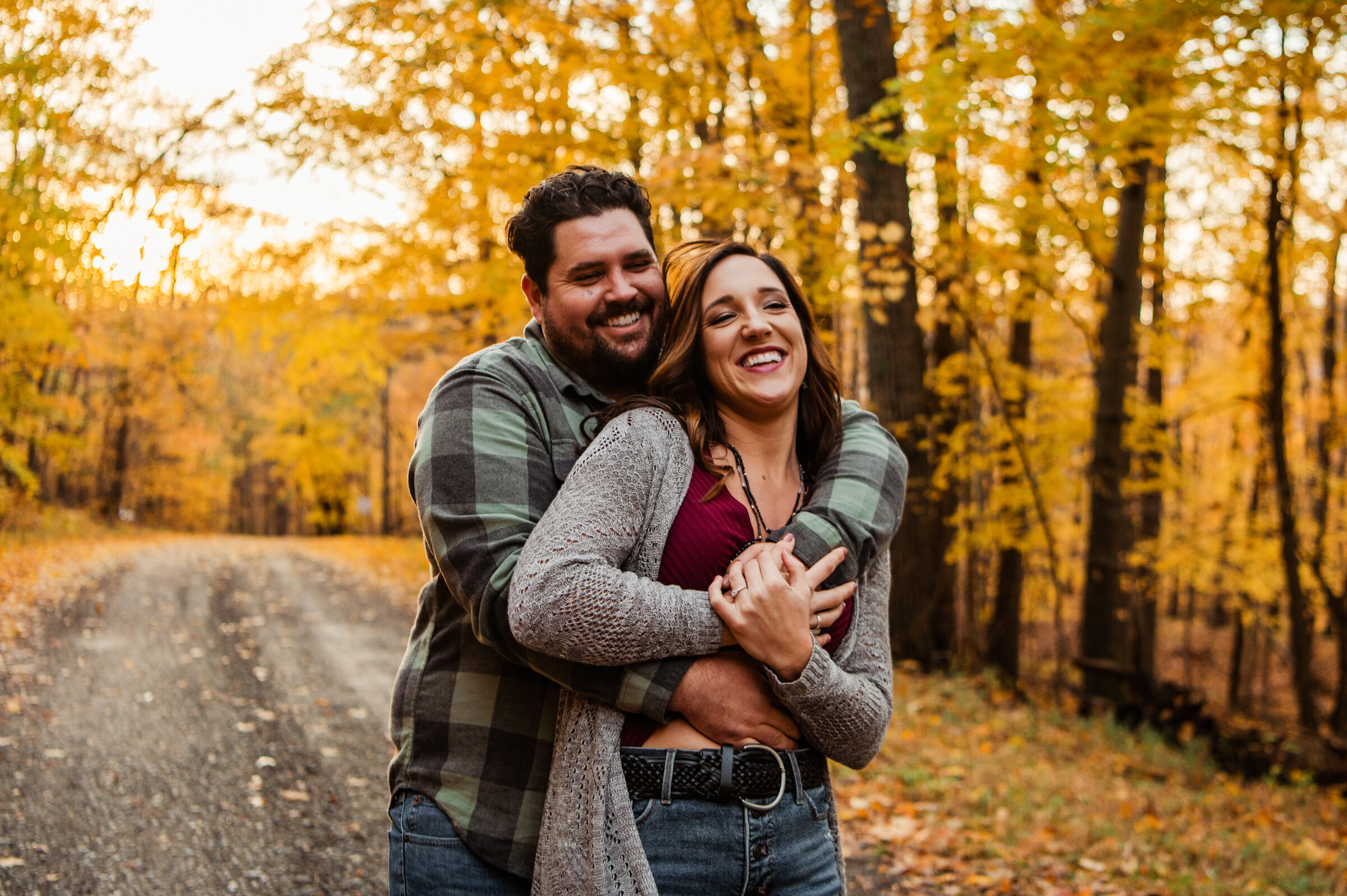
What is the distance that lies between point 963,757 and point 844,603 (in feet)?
17.3

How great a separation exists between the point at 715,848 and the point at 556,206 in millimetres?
1437

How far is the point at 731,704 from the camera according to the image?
5.83 feet

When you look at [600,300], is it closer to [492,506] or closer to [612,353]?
[612,353]

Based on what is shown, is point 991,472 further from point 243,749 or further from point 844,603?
point 844,603

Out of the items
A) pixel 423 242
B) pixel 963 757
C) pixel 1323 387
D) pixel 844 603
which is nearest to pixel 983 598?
pixel 1323 387

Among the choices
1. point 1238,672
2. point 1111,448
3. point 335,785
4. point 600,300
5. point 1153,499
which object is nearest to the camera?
point 600,300

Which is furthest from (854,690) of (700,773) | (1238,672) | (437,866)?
(1238,672)

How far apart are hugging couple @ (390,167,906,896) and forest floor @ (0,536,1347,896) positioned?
2.89 meters

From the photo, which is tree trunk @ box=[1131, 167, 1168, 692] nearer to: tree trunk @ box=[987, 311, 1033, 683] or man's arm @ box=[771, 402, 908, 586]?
tree trunk @ box=[987, 311, 1033, 683]

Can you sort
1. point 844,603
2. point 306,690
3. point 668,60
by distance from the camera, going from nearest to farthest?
point 844,603 → point 306,690 → point 668,60

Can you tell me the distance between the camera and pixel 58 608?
9.74 m

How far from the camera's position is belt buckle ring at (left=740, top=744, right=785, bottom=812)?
1.77 metres

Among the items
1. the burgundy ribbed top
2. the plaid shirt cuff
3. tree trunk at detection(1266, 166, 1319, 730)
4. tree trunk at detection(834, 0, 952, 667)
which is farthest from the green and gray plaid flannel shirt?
tree trunk at detection(1266, 166, 1319, 730)

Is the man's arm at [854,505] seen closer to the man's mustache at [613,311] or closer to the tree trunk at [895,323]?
the man's mustache at [613,311]
